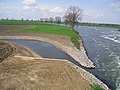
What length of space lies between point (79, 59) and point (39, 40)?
24254 millimetres

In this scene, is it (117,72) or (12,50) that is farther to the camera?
(12,50)

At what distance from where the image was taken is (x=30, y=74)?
2559cm

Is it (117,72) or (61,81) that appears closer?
(61,81)

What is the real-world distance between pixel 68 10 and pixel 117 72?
8043cm

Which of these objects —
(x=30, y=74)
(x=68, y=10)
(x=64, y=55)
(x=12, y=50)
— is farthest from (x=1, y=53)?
(x=68, y=10)

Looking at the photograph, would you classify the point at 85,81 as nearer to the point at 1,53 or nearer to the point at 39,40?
the point at 1,53

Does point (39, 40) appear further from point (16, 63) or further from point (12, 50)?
point (16, 63)

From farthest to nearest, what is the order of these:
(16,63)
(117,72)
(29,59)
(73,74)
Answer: (117,72)
(29,59)
(16,63)
(73,74)

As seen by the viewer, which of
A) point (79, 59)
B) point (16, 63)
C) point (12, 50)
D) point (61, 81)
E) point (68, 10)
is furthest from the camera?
point (68, 10)

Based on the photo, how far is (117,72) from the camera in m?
33.8

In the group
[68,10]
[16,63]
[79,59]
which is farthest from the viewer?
[68,10]

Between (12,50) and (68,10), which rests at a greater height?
(68,10)

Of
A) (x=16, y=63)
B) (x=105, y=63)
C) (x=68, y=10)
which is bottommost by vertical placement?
(x=105, y=63)

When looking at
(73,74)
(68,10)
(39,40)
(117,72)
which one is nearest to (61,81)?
(73,74)
